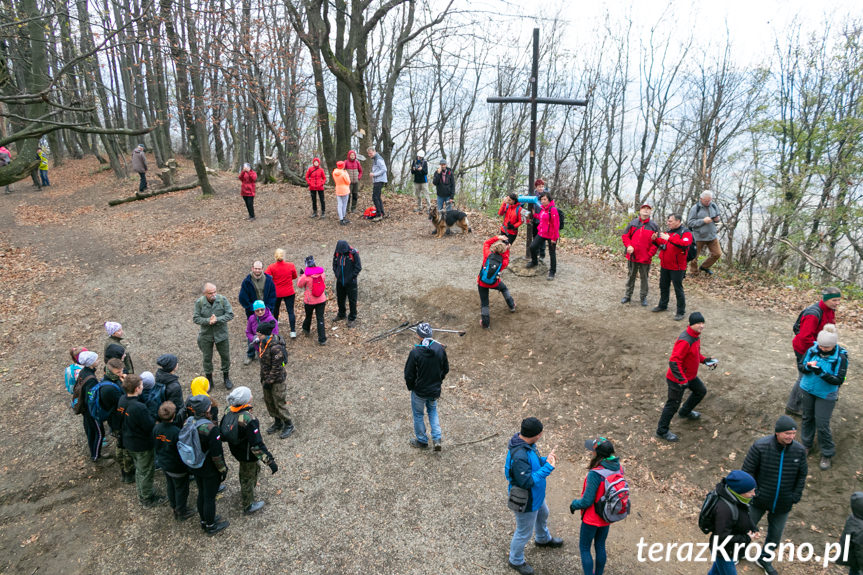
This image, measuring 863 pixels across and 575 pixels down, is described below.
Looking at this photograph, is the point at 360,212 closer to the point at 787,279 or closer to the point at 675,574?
the point at 787,279

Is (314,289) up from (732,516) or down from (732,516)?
up

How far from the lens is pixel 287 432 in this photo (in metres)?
7.08

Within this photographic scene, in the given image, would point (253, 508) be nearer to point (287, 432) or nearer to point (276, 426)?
point (287, 432)

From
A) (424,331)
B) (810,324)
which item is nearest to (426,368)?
(424,331)

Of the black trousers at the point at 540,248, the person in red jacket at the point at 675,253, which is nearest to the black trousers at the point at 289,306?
the black trousers at the point at 540,248

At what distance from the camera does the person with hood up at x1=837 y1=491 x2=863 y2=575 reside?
3.94 metres

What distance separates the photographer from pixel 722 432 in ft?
20.8

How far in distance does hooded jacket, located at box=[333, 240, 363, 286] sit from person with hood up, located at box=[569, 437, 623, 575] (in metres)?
6.29

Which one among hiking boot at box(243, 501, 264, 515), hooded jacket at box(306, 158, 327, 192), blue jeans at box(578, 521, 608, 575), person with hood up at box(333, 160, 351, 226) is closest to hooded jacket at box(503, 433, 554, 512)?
blue jeans at box(578, 521, 608, 575)

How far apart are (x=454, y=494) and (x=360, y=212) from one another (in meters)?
12.5

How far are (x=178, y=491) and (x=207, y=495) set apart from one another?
53 cm

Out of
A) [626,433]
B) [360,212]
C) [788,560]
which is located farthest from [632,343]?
[360,212]

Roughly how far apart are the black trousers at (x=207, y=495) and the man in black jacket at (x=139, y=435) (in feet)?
3.12

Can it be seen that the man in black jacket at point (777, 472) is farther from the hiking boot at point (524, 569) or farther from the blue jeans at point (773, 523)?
the hiking boot at point (524, 569)
